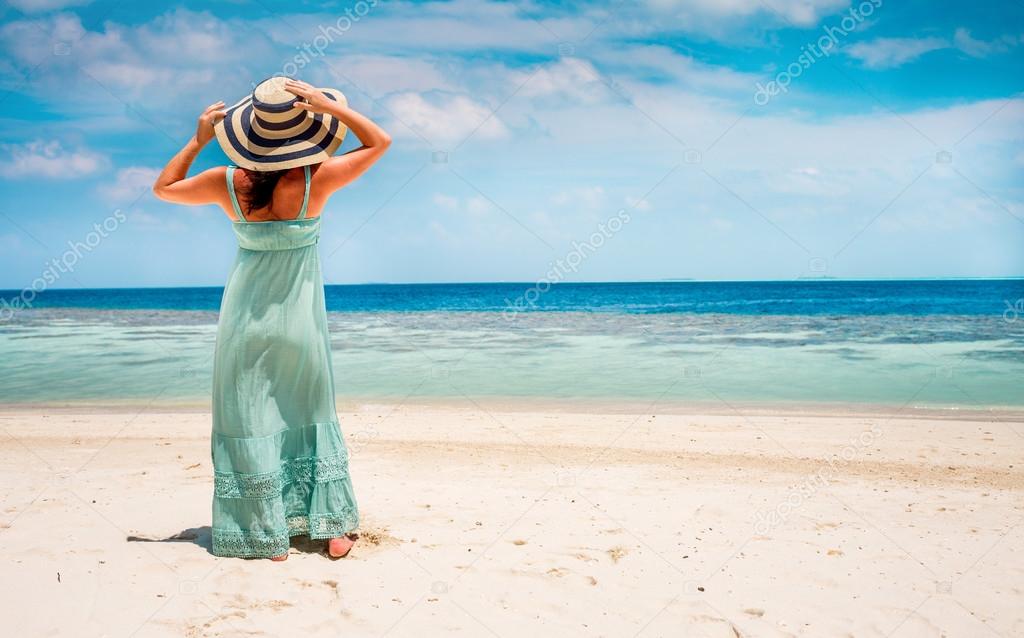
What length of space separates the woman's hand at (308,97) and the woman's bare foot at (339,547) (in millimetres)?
Result: 2273

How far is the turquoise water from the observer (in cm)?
1153

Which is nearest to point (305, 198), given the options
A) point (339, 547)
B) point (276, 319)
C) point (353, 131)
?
point (353, 131)

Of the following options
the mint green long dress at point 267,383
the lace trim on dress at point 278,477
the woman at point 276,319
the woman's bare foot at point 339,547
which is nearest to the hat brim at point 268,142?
the woman at point 276,319

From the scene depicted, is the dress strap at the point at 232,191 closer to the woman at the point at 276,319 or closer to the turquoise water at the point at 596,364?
the woman at the point at 276,319

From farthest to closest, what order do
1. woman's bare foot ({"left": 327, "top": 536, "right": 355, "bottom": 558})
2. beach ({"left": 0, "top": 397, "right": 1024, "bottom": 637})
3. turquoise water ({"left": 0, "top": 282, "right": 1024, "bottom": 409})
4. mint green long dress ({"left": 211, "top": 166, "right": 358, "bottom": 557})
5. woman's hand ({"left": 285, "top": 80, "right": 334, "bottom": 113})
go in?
turquoise water ({"left": 0, "top": 282, "right": 1024, "bottom": 409}) → woman's bare foot ({"left": 327, "top": 536, "right": 355, "bottom": 558}) → mint green long dress ({"left": 211, "top": 166, "right": 358, "bottom": 557}) → woman's hand ({"left": 285, "top": 80, "right": 334, "bottom": 113}) → beach ({"left": 0, "top": 397, "right": 1024, "bottom": 637})

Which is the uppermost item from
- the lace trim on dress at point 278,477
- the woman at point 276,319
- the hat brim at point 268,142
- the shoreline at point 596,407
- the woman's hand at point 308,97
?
the woman's hand at point 308,97

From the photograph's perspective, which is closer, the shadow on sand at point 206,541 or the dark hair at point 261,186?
the dark hair at point 261,186

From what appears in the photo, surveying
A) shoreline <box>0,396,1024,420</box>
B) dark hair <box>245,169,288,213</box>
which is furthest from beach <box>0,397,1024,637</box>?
dark hair <box>245,169,288,213</box>

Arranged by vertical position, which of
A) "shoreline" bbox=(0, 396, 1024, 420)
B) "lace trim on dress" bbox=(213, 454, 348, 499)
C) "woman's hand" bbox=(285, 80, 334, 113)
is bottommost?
"shoreline" bbox=(0, 396, 1024, 420)

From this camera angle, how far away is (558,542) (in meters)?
4.42

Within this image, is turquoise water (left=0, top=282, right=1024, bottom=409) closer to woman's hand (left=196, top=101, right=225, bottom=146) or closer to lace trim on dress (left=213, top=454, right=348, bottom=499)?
lace trim on dress (left=213, top=454, right=348, bottom=499)

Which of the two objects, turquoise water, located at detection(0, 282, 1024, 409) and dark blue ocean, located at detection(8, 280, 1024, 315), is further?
dark blue ocean, located at detection(8, 280, 1024, 315)

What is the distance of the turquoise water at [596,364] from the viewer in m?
11.5

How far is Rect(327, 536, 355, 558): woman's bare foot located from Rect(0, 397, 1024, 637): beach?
0.07 meters
